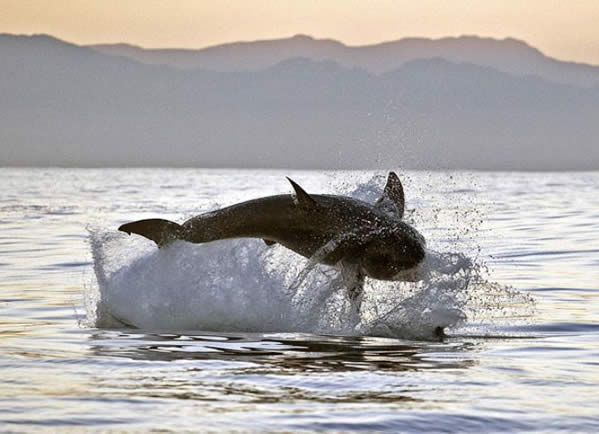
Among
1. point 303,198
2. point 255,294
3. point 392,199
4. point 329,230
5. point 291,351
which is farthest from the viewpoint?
point 392,199

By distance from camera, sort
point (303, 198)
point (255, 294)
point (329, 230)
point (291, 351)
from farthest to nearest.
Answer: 1. point (255, 294)
2. point (329, 230)
3. point (303, 198)
4. point (291, 351)

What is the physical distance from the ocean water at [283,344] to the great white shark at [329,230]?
1.07 ft

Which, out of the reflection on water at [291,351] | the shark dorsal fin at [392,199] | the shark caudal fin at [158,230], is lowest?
the reflection on water at [291,351]

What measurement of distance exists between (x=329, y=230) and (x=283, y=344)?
7.07 ft

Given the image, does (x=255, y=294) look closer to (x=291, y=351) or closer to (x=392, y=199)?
(x=392, y=199)

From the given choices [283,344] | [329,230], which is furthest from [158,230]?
[283,344]

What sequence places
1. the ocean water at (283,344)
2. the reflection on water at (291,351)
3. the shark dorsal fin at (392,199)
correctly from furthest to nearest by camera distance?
1. the shark dorsal fin at (392,199)
2. the reflection on water at (291,351)
3. the ocean water at (283,344)

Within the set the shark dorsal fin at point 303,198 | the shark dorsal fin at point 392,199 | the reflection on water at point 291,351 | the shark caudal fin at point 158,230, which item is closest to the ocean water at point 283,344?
the reflection on water at point 291,351

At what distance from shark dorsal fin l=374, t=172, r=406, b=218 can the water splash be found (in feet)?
3.27

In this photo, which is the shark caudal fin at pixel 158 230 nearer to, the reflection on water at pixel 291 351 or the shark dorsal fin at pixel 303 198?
the reflection on water at pixel 291 351

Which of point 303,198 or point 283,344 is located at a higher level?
point 303,198

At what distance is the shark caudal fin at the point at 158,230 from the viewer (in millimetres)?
13367

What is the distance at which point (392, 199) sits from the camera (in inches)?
575

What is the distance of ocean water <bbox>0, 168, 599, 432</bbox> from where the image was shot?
26.2 feet
